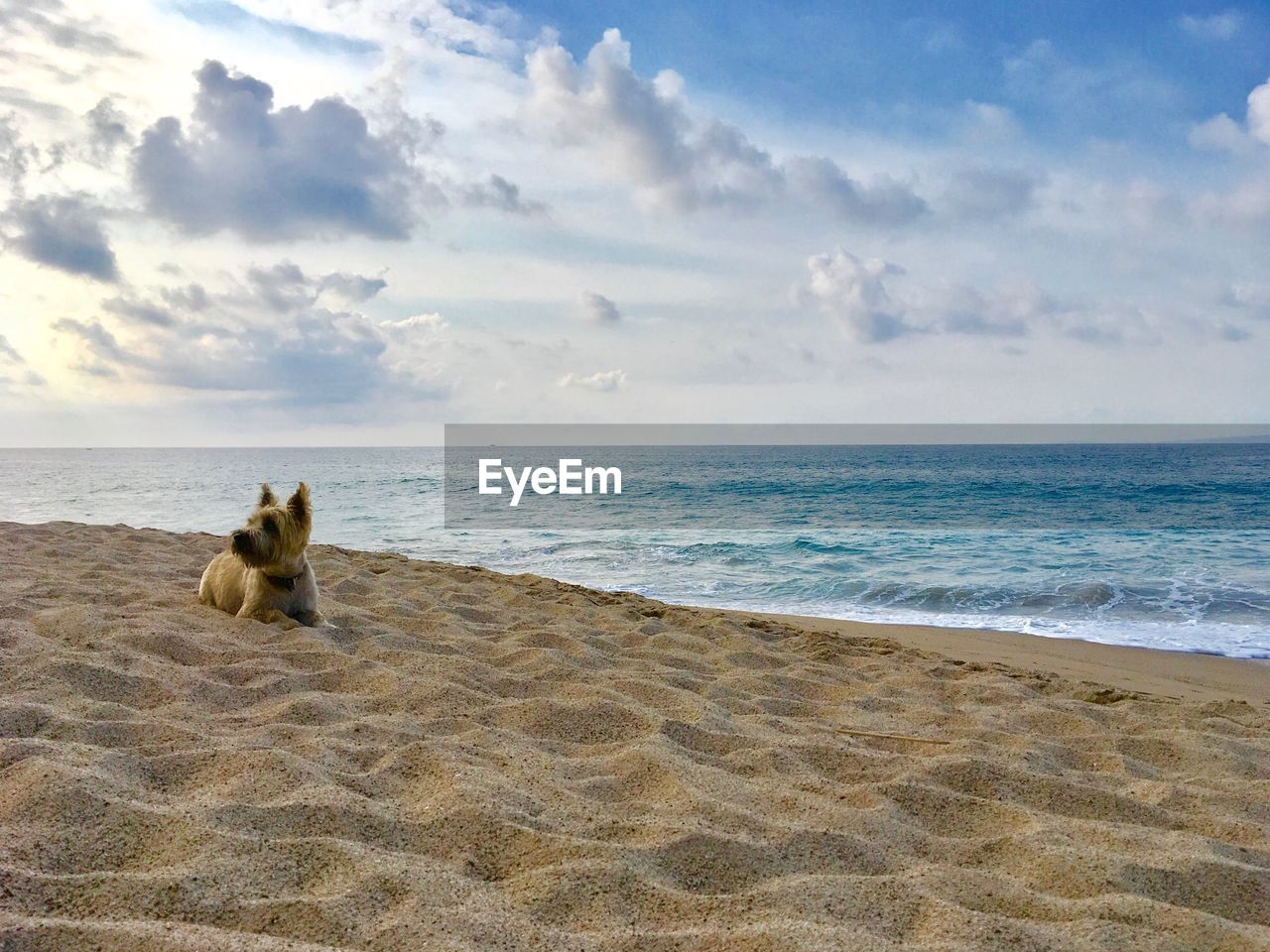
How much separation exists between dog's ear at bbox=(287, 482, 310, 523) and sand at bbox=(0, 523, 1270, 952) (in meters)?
0.69

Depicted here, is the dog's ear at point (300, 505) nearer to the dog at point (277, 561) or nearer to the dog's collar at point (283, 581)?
the dog at point (277, 561)

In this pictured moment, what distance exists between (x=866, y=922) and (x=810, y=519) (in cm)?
2254

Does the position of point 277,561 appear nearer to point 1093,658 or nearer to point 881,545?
point 1093,658

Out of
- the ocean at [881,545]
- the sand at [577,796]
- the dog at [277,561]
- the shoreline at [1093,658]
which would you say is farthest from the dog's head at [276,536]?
the ocean at [881,545]

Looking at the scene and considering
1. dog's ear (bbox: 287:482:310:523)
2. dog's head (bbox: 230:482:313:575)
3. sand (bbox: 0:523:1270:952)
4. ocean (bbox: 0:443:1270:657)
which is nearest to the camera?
sand (bbox: 0:523:1270:952)

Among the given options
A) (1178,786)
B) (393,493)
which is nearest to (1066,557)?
(1178,786)

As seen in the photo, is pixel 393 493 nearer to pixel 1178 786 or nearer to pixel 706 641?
pixel 706 641

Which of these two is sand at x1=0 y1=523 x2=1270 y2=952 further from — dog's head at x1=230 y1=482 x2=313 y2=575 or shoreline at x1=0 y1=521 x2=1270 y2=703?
shoreline at x1=0 y1=521 x2=1270 y2=703

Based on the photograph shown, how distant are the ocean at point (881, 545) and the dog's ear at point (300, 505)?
5.75m

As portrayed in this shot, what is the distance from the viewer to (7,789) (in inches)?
91.5

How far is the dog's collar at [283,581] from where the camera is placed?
16.9 feet

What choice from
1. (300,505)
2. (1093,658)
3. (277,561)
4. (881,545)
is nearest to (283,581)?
(277,561)

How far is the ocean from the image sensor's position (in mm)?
9867

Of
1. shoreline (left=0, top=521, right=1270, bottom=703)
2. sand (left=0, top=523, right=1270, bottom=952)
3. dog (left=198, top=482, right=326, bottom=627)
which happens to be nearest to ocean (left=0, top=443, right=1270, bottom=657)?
shoreline (left=0, top=521, right=1270, bottom=703)
